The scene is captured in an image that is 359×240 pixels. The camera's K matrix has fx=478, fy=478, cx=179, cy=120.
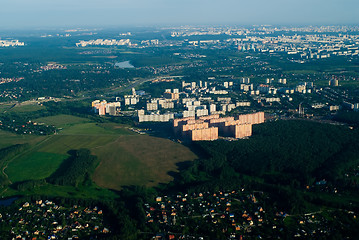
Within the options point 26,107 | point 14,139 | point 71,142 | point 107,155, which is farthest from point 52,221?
point 26,107

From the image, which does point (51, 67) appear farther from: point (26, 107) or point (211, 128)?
point (211, 128)

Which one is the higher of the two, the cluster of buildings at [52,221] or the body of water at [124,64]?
the cluster of buildings at [52,221]

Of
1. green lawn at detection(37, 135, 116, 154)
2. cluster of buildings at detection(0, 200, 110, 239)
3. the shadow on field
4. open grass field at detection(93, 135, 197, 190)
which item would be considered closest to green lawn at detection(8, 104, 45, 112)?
green lawn at detection(37, 135, 116, 154)

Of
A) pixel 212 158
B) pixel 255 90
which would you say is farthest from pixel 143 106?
pixel 212 158

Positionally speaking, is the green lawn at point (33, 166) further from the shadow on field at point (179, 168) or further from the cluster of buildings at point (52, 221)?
the shadow on field at point (179, 168)

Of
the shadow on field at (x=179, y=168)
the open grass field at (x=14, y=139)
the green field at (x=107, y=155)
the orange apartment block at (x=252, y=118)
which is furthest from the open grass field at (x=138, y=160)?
the orange apartment block at (x=252, y=118)

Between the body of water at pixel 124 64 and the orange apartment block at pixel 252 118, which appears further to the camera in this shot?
the body of water at pixel 124 64

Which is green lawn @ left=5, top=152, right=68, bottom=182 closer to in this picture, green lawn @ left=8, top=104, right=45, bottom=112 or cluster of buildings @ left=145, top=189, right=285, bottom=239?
cluster of buildings @ left=145, top=189, right=285, bottom=239
